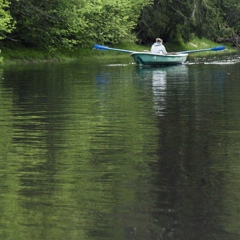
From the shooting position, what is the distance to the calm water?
834cm

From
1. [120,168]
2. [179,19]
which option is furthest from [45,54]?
[120,168]

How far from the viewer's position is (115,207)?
909 cm

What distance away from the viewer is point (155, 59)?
45562 mm

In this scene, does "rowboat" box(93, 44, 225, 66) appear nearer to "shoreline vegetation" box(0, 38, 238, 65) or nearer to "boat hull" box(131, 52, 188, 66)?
"boat hull" box(131, 52, 188, 66)

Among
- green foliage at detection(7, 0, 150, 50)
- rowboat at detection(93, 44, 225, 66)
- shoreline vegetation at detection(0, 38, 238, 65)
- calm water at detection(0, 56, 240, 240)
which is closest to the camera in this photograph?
calm water at detection(0, 56, 240, 240)

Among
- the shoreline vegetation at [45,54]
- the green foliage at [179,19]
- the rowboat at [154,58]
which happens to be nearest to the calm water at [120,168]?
the rowboat at [154,58]

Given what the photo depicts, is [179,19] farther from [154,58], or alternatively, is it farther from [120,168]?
[120,168]

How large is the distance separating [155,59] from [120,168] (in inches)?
1352

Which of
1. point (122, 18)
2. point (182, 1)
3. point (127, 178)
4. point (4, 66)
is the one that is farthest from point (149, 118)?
point (182, 1)

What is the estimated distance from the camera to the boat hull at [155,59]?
44875 millimetres

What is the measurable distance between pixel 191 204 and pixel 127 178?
1.76 meters

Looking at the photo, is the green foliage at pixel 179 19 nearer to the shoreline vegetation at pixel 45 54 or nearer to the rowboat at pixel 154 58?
the shoreline vegetation at pixel 45 54

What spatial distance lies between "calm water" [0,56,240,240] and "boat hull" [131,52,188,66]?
2179 centimetres

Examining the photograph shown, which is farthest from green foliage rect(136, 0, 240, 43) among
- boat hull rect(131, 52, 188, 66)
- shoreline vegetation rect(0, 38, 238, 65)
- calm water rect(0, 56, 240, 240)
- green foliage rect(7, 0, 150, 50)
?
calm water rect(0, 56, 240, 240)
